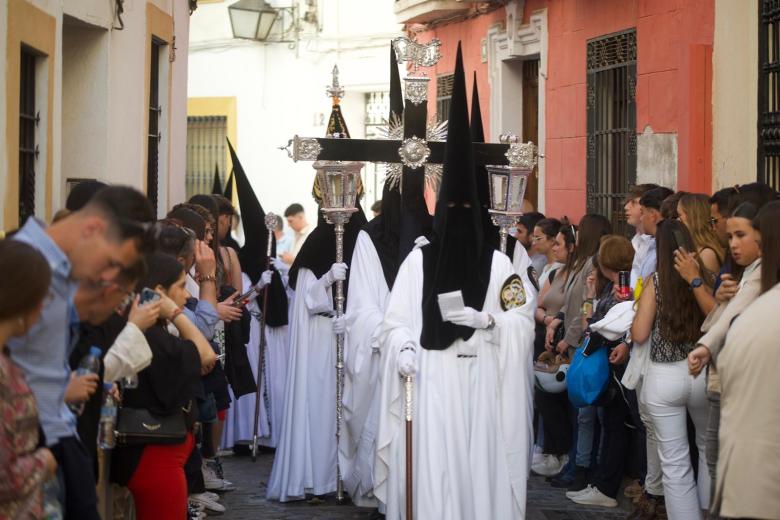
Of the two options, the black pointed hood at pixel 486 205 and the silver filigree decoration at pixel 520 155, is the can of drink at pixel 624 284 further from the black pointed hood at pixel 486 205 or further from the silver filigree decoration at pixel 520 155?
the silver filigree decoration at pixel 520 155

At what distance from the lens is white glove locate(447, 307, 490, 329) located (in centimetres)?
731

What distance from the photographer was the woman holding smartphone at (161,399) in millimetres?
6059

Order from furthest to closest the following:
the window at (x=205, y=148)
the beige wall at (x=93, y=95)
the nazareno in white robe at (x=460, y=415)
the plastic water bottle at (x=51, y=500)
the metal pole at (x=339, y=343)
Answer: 1. the window at (x=205, y=148)
2. the metal pole at (x=339, y=343)
3. the beige wall at (x=93, y=95)
4. the nazareno in white robe at (x=460, y=415)
5. the plastic water bottle at (x=51, y=500)

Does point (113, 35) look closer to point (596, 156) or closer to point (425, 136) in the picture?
point (425, 136)

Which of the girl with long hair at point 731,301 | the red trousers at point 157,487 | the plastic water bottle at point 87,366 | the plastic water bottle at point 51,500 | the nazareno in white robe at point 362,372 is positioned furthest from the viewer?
the nazareno in white robe at point 362,372

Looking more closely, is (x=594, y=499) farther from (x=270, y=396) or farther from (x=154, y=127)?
(x=154, y=127)

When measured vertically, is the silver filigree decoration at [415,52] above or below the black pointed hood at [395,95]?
above

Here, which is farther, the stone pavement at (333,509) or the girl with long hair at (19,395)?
the stone pavement at (333,509)

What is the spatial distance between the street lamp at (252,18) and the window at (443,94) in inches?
222

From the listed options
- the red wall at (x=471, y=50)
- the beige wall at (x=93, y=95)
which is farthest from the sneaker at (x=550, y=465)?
the red wall at (x=471, y=50)

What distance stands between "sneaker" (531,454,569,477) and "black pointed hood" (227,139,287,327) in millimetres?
2341

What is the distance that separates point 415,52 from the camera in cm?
924

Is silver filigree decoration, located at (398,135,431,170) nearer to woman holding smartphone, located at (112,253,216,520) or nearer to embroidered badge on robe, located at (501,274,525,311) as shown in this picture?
embroidered badge on robe, located at (501,274,525,311)

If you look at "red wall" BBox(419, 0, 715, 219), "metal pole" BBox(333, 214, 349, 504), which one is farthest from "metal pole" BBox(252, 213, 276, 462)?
"red wall" BBox(419, 0, 715, 219)
